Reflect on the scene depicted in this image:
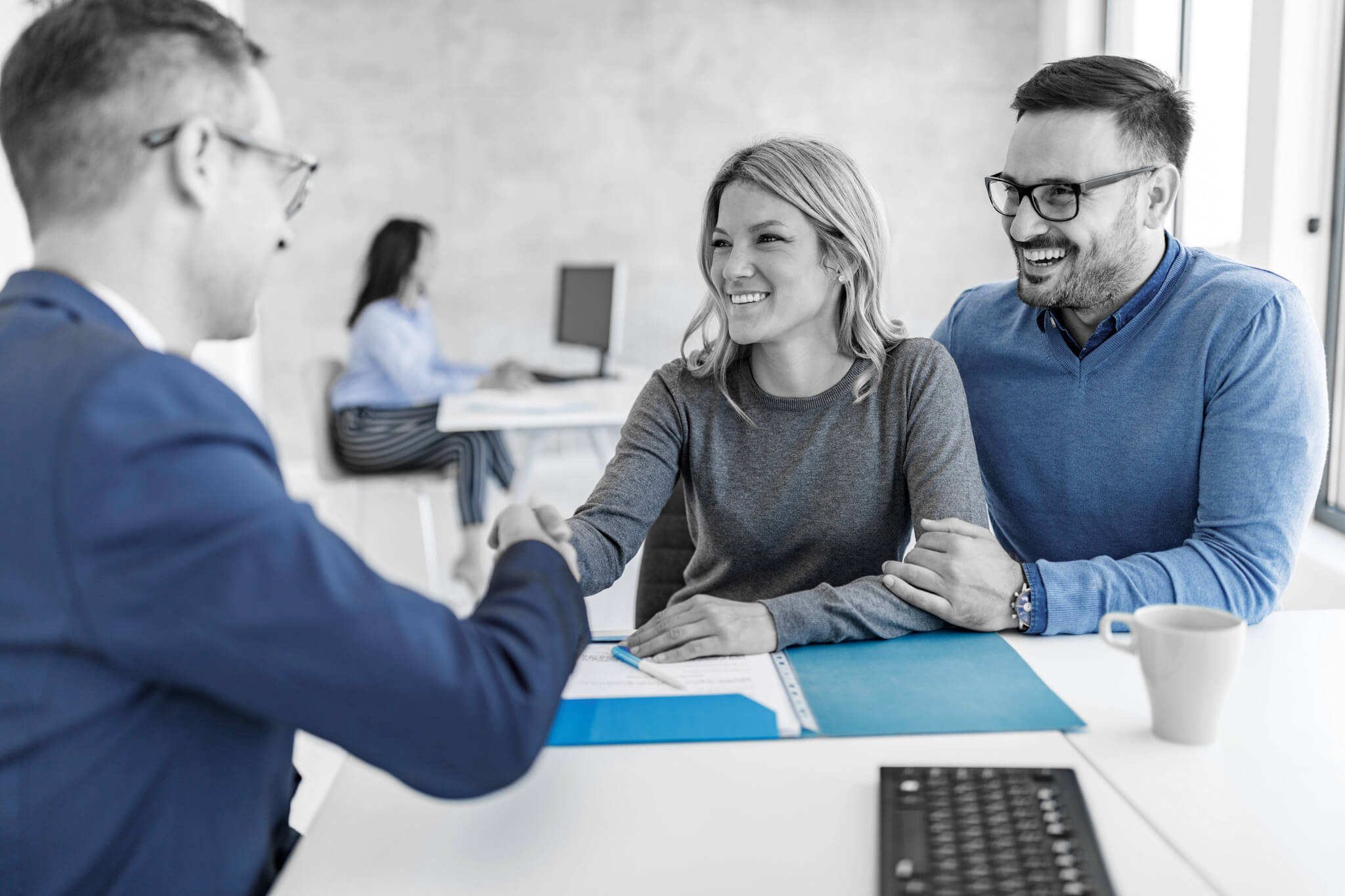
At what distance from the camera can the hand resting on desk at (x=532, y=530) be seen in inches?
40.0

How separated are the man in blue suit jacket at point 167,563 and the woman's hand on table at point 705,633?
0.38 metres

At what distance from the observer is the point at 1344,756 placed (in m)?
0.98

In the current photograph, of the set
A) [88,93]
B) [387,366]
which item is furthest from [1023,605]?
[387,366]

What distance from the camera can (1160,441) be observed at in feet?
5.27

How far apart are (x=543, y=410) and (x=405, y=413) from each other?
2.60 ft

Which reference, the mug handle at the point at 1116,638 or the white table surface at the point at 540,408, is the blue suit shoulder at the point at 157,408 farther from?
the white table surface at the point at 540,408

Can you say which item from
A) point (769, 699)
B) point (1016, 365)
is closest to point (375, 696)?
point (769, 699)

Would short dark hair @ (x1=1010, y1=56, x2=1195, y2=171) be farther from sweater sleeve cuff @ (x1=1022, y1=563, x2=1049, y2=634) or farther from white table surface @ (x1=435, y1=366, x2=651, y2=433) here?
white table surface @ (x1=435, y1=366, x2=651, y2=433)

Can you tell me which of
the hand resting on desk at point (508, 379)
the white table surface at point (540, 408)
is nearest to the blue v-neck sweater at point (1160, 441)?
the white table surface at point (540, 408)

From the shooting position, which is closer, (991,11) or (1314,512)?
(1314,512)

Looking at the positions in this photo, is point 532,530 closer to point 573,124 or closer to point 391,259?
point 391,259

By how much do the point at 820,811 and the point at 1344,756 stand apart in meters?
0.50

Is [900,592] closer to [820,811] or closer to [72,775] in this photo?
[820,811]

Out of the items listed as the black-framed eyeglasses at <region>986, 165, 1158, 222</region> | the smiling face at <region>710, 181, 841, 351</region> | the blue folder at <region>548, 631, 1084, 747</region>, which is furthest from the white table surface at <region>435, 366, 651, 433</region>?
the blue folder at <region>548, 631, 1084, 747</region>
